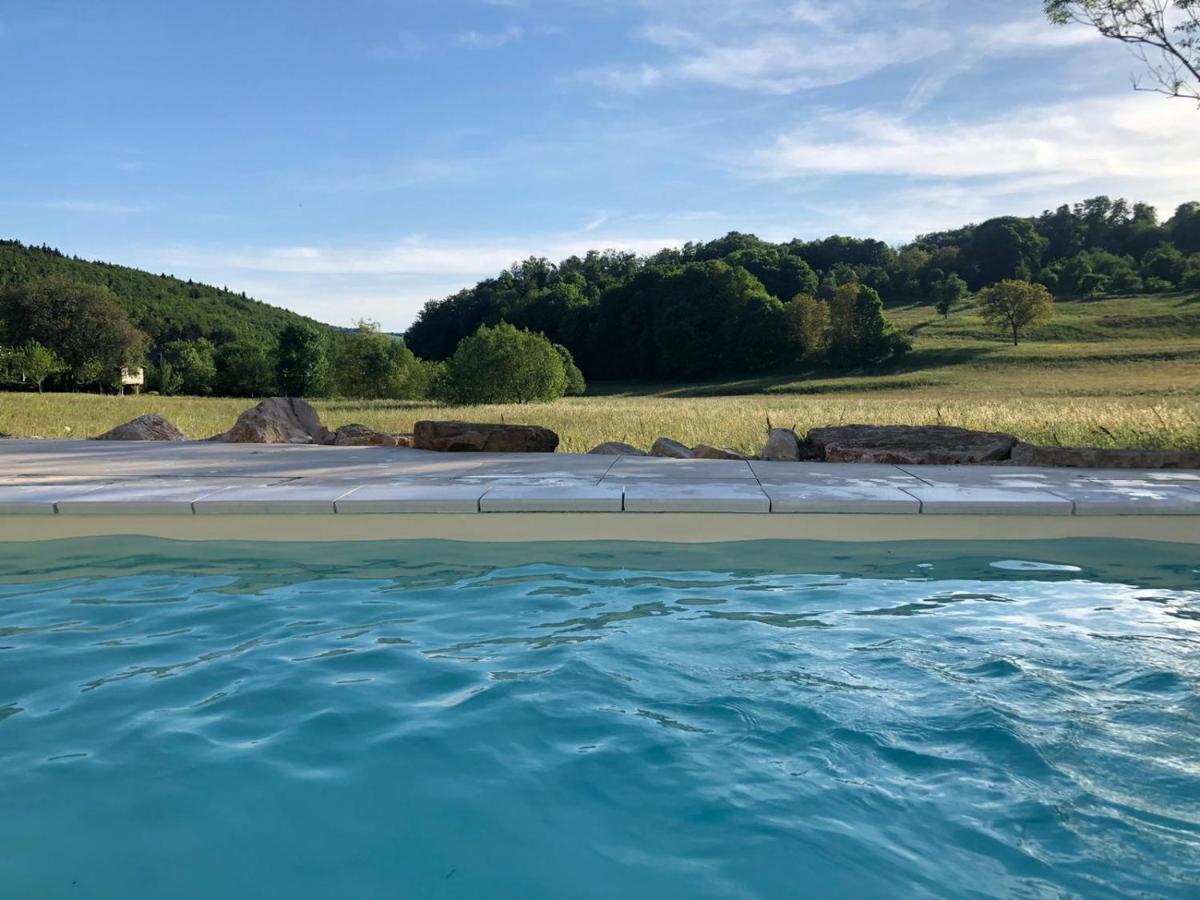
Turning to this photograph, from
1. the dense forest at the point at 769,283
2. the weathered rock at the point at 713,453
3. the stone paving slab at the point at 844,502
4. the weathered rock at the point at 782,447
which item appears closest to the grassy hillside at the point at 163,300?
the dense forest at the point at 769,283

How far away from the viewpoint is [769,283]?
71062mm

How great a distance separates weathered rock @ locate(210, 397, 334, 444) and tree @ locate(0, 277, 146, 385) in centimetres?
4638

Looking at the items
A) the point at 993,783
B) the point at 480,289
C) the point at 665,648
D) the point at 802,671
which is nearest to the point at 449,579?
the point at 665,648

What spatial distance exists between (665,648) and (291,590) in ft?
6.84

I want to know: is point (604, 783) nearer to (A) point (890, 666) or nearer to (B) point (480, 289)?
(A) point (890, 666)

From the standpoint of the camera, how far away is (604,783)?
3.05 m

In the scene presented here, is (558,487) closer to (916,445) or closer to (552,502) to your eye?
(552,502)

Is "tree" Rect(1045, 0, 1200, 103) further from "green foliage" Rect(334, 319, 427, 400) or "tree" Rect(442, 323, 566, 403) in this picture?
"green foliage" Rect(334, 319, 427, 400)

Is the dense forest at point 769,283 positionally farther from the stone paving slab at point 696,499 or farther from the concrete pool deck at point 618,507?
the stone paving slab at point 696,499

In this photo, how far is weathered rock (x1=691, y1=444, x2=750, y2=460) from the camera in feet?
28.8

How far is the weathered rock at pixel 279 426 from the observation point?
10383 mm

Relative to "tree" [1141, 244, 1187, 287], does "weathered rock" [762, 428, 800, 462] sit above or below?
below

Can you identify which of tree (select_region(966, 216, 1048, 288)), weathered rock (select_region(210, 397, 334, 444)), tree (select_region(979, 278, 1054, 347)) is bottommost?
weathered rock (select_region(210, 397, 334, 444))

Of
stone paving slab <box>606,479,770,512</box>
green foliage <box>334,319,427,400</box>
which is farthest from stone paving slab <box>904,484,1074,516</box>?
green foliage <box>334,319,427,400</box>
